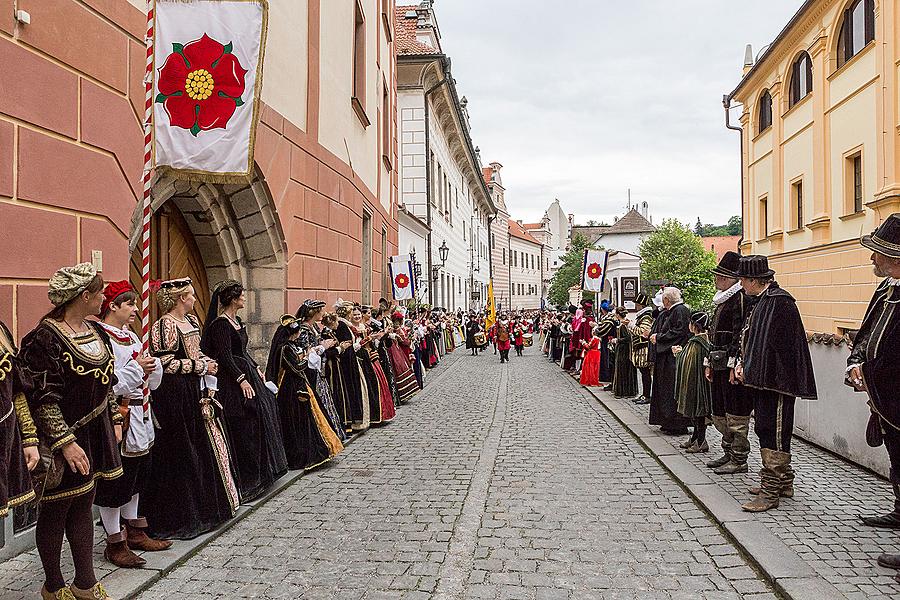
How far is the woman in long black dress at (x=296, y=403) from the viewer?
7.33m

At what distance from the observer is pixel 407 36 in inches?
1201

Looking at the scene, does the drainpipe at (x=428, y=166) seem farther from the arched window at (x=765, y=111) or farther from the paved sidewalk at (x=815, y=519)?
the paved sidewalk at (x=815, y=519)

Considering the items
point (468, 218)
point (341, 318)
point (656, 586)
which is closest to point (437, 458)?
point (341, 318)

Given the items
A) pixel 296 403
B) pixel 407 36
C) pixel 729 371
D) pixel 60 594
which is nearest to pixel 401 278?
pixel 296 403

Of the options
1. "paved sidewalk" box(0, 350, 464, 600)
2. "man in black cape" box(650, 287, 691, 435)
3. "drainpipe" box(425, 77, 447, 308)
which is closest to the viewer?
"paved sidewalk" box(0, 350, 464, 600)

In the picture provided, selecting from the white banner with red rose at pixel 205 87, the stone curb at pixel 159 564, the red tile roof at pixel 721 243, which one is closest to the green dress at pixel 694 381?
the stone curb at pixel 159 564

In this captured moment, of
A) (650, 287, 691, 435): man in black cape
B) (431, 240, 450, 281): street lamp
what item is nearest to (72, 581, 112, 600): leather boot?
(650, 287, 691, 435): man in black cape

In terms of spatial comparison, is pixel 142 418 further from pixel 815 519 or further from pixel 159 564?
pixel 815 519

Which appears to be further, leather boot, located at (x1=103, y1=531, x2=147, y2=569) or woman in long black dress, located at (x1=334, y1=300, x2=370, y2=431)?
woman in long black dress, located at (x1=334, y1=300, x2=370, y2=431)

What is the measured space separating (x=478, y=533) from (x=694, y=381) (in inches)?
137

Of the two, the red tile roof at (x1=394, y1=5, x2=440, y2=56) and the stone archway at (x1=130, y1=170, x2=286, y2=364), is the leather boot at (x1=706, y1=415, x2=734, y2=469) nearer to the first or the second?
the stone archway at (x1=130, y1=170, x2=286, y2=364)

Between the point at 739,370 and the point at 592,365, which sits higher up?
the point at 739,370

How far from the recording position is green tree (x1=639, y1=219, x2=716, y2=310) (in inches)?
1769

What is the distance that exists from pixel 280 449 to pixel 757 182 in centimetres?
2542
